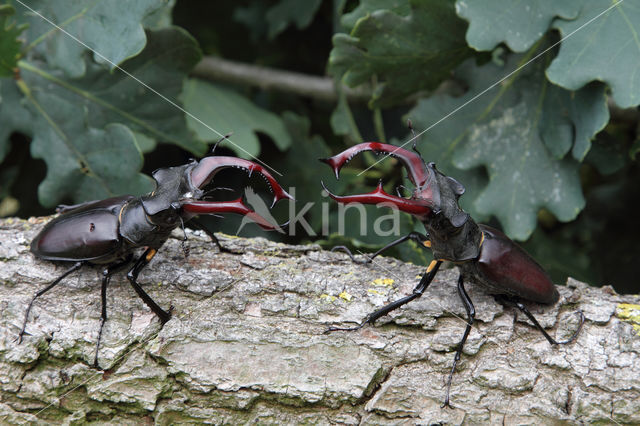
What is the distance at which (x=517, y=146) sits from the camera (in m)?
2.23

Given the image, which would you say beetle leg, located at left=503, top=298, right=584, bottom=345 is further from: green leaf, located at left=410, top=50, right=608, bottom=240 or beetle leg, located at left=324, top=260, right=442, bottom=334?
green leaf, located at left=410, top=50, right=608, bottom=240

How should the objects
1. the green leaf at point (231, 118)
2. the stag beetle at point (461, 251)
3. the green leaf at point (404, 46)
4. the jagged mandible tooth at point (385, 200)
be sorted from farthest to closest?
the green leaf at point (231, 118)
the green leaf at point (404, 46)
the stag beetle at point (461, 251)
the jagged mandible tooth at point (385, 200)

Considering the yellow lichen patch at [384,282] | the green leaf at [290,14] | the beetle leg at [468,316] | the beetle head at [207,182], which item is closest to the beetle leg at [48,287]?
the beetle head at [207,182]

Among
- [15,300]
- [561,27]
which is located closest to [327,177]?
[561,27]

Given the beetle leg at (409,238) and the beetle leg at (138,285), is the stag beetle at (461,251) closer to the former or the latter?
the beetle leg at (409,238)

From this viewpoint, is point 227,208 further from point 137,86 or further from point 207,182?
point 137,86

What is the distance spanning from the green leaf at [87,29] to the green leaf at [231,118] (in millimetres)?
A: 584

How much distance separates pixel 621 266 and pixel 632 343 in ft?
3.89

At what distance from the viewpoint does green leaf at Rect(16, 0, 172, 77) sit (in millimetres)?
2055

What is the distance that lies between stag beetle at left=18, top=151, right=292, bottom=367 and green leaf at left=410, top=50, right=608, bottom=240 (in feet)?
3.07

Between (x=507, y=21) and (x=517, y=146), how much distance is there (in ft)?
1.58

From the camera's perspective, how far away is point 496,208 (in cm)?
221

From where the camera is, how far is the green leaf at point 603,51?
75.1 inches

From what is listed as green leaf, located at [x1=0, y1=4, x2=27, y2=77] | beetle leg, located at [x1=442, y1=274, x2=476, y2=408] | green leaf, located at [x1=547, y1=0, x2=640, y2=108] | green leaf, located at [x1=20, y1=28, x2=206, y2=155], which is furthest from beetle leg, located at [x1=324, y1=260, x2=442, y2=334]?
green leaf, located at [x1=0, y1=4, x2=27, y2=77]
